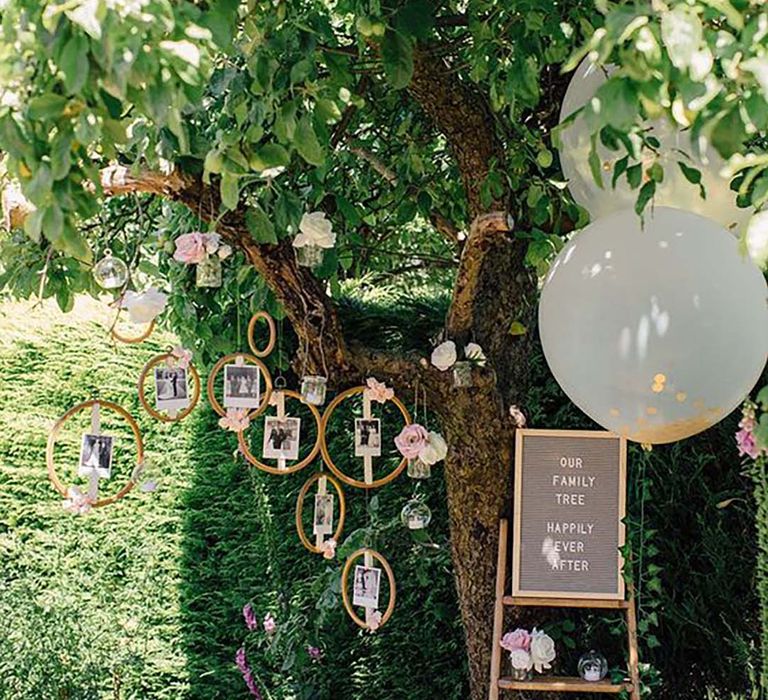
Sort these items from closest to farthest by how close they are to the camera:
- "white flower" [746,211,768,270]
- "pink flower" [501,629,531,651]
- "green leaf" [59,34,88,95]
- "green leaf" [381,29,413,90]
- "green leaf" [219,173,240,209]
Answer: "white flower" [746,211,768,270], "green leaf" [59,34,88,95], "green leaf" [219,173,240,209], "green leaf" [381,29,413,90], "pink flower" [501,629,531,651]

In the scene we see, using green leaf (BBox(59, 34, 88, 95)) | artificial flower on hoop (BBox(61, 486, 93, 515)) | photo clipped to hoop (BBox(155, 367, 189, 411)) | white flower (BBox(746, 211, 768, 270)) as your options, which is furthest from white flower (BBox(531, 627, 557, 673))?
green leaf (BBox(59, 34, 88, 95))

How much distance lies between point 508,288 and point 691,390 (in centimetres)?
Result: 98

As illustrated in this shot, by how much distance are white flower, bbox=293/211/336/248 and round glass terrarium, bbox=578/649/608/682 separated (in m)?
1.22

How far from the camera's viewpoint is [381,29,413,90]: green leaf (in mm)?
2367

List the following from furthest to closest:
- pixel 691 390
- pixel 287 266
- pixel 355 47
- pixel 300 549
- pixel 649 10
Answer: pixel 300 549
pixel 355 47
pixel 287 266
pixel 691 390
pixel 649 10

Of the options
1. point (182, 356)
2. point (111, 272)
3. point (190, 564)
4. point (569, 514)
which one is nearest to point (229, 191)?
point (111, 272)

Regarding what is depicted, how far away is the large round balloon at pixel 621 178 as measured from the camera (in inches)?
88.9

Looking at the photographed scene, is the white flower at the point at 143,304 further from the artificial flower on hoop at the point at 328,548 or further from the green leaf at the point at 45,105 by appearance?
the green leaf at the point at 45,105

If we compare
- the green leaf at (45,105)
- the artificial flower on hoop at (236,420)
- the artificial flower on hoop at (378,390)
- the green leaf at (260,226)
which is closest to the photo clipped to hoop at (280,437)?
the artificial flower on hoop at (236,420)

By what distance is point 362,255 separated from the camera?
143 inches

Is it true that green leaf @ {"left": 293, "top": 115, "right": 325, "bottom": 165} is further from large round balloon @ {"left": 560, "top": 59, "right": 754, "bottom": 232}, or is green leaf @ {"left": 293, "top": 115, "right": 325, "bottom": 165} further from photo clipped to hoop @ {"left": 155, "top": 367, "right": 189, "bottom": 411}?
photo clipped to hoop @ {"left": 155, "top": 367, "right": 189, "bottom": 411}

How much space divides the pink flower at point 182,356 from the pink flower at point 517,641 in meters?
1.01

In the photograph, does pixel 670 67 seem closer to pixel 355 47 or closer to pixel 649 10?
pixel 649 10

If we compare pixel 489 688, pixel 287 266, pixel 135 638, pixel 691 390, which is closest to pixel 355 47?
pixel 287 266
